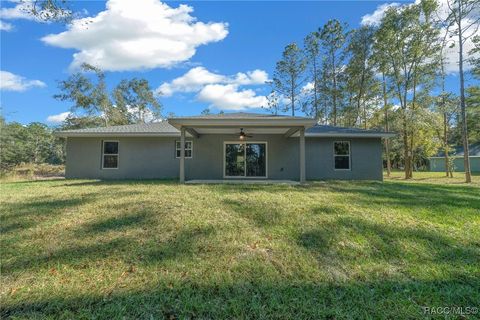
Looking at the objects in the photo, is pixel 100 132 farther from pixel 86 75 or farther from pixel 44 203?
pixel 86 75

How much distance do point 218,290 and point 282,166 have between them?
1027cm

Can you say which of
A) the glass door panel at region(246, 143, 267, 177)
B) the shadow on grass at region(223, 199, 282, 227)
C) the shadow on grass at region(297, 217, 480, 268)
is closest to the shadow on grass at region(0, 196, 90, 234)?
the shadow on grass at region(223, 199, 282, 227)

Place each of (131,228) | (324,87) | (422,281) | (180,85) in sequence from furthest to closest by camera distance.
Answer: (180,85) < (324,87) < (131,228) < (422,281)

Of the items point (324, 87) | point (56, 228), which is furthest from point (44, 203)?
point (324, 87)

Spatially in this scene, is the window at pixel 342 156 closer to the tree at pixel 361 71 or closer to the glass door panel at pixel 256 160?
the glass door panel at pixel 256 160

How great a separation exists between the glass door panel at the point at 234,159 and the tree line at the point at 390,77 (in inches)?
520

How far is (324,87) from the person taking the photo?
82.7 ft

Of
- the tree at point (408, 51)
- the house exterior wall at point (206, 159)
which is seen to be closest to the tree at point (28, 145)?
the house exterior wall at point (206, 159)

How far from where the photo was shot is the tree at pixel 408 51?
1927 centimetres

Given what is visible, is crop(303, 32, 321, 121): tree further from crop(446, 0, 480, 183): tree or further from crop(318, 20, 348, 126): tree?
crop(446, 0, 480, 183): tree

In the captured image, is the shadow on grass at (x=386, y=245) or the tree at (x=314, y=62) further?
the tree at (x=314, y=62)

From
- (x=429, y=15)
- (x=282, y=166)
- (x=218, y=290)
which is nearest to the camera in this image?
(x=218, y=290)

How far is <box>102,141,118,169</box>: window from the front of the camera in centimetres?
1338

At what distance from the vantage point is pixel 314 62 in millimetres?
25531
